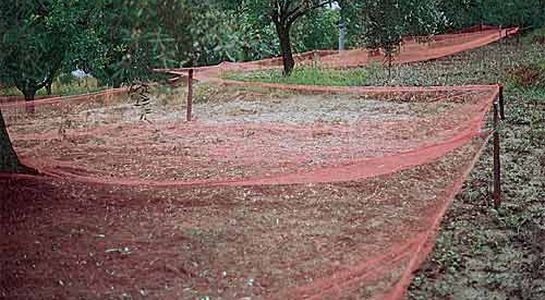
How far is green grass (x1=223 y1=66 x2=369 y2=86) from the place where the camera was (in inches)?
430

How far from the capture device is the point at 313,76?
11305mm

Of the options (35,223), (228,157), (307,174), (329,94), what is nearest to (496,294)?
(307,174)

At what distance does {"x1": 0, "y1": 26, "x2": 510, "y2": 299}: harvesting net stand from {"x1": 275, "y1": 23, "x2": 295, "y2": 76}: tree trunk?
11.9 ft

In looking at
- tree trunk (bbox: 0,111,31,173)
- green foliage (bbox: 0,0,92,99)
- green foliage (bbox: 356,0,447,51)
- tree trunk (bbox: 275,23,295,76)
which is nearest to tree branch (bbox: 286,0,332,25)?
tree trunk (bbox: 275,23,295,76)

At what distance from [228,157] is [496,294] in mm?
3231

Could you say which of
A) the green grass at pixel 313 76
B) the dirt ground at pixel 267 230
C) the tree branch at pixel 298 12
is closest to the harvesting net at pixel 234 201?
the dirt ground at pixel 267 230

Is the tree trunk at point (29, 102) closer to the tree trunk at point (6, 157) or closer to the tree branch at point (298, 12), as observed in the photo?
the tree trunk at point (6, 157)

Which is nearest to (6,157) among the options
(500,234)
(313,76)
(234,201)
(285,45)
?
(234,201)

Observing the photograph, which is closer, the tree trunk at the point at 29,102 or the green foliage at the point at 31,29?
the green foliage at the point at 31,29

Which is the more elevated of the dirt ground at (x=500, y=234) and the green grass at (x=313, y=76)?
→ the green grass at (x=313, y=76)

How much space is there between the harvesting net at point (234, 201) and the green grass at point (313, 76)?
2.65 m

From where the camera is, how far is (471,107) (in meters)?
7.57

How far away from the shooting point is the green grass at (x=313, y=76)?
10.9 m

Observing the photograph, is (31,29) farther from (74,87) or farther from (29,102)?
(74,87)
